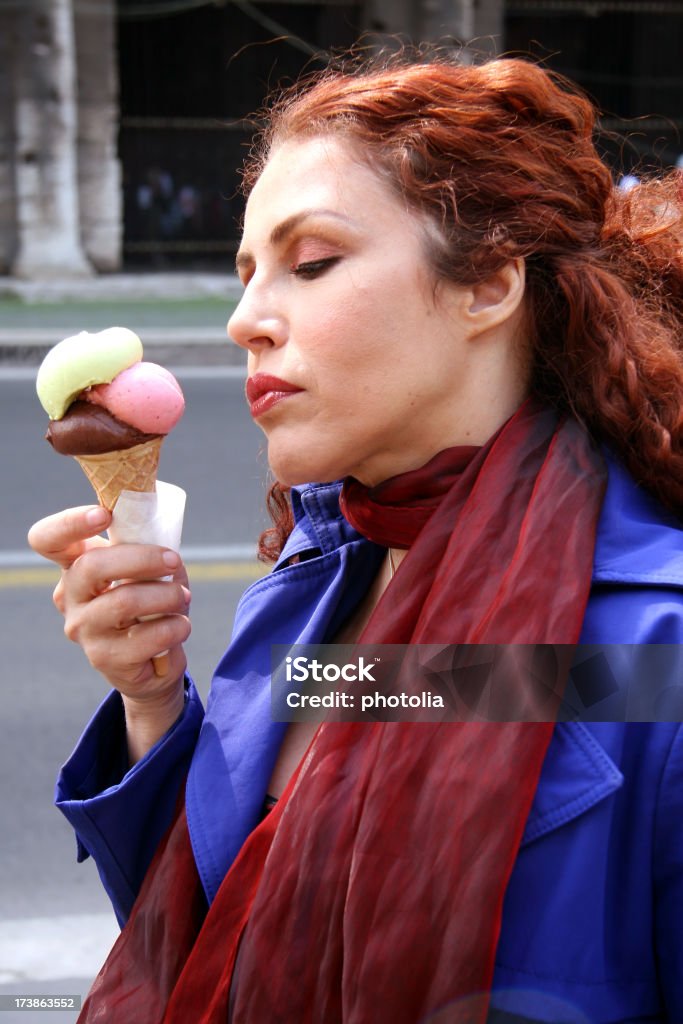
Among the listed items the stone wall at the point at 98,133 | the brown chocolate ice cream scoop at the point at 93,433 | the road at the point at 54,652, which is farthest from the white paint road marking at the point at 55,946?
the stone wall at the point at 98,133

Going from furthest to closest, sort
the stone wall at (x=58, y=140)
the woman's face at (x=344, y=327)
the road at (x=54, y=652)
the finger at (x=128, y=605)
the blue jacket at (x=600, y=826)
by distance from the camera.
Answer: the stone wall at (x=58, y=140) < the road at (x=54, y=652) < the finger at (x=128, y=605) < the woman's face at (x=344, y=327) < the blue jacket at (x=600, y=826)

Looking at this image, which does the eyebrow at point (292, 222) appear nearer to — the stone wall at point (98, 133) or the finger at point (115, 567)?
the finger at point (115, 567)

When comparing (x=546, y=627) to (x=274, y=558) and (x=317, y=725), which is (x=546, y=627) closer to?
(x=317, y=725)

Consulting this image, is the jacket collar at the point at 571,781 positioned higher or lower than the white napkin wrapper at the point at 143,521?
lower

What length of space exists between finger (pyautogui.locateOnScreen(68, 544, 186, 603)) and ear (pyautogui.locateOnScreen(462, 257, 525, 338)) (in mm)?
505

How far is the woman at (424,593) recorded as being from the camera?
4.20 feet

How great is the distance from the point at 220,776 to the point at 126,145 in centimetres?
1455

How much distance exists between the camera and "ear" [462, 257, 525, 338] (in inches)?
59.9

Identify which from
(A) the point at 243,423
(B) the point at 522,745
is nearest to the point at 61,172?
(A) the point at 243,423

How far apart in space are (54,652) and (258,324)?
3.57m

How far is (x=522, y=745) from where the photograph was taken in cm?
130

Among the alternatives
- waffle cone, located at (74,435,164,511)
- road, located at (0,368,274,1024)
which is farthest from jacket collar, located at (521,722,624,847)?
road, located at (0,368,274,1024)

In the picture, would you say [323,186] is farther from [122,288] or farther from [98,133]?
[98,133]

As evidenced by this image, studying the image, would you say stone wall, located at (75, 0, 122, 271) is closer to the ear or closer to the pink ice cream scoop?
the pink ice cream scoop
